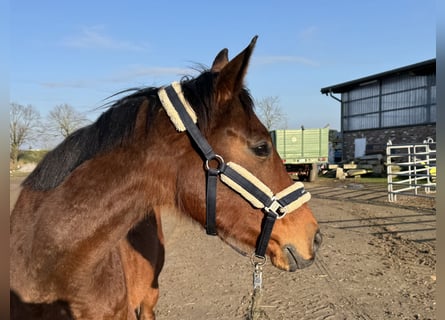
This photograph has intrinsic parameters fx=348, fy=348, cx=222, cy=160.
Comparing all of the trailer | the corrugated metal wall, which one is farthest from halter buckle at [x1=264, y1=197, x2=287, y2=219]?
the corrugated metal wall

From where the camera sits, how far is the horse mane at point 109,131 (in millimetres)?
1824

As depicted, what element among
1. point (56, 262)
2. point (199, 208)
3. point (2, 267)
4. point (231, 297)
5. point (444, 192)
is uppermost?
point (444, 192)

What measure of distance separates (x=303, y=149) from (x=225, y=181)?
19092 millimetres

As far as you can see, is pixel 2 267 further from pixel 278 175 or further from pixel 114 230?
pixel 278 175

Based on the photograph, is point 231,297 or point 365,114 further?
point 365,114

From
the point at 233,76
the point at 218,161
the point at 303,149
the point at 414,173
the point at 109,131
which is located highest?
the point at 233,76

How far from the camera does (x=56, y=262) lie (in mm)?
1746

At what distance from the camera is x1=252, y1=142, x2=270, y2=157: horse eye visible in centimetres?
186

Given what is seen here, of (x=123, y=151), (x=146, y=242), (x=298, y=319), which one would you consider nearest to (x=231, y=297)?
(x=298, y=319)

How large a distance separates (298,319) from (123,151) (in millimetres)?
3241

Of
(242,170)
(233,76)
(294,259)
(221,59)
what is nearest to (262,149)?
(242,170)

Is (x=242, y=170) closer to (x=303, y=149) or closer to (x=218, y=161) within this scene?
(x=218, y=161)

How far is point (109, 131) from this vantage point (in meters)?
1.84

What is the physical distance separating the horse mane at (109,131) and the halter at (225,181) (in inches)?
2.2
